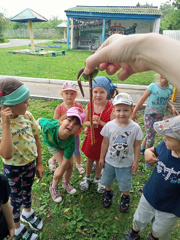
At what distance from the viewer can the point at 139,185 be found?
3.11 metres

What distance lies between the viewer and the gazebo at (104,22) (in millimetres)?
17266

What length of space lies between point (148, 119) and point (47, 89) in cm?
480

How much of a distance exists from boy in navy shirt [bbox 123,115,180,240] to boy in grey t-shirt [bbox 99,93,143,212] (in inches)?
15.3

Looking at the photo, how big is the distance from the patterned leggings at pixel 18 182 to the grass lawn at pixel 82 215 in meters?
0.47

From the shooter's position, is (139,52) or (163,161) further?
(163,161)

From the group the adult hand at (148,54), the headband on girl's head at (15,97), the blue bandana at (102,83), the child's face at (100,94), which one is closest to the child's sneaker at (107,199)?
the child's face at (100,94)

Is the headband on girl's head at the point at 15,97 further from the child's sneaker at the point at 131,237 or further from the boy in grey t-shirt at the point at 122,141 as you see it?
the child's sneaker at the point at 131,237

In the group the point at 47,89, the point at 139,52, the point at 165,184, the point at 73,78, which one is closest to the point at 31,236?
the point at 165,184

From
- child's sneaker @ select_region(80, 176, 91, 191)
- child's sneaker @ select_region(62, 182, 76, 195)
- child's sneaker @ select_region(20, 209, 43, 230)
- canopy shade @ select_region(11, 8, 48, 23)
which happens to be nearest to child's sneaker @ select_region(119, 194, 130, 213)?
child's sneaker @ select_region(80, 176, 91, 191)

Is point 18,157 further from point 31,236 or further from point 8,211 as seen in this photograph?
point 31,236

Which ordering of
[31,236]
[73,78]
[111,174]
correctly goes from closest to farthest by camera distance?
[31,236], [111,174], [73,78]

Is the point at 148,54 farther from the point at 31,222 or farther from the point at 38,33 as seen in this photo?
the point at 38,33

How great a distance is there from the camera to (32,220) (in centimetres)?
240

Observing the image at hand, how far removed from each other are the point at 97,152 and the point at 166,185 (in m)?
1.24
